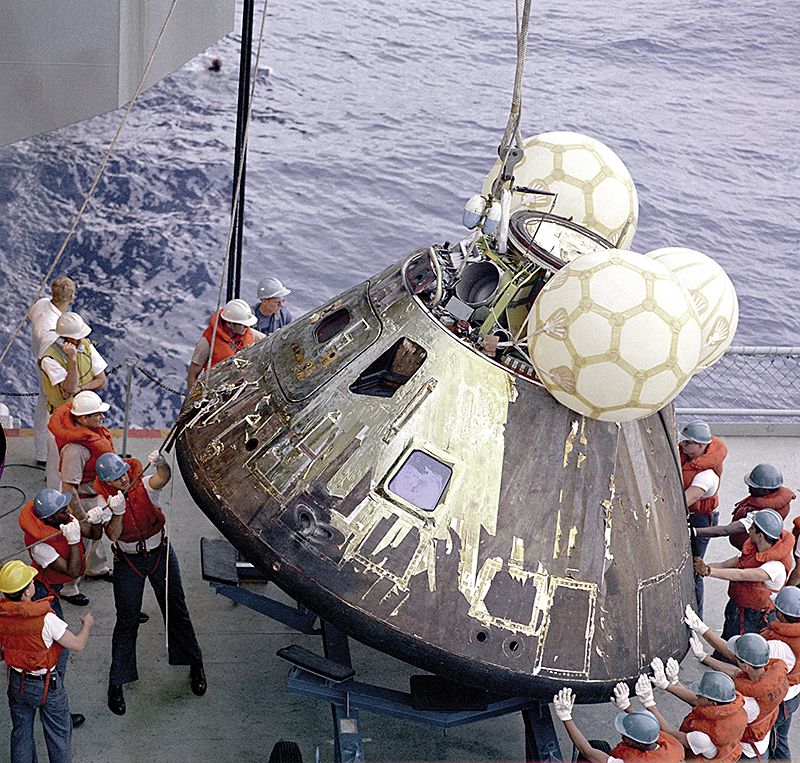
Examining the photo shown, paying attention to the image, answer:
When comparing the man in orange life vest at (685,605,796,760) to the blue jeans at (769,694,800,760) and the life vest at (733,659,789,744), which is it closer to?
the life vest at (733,659,789,744)

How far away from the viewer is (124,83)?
11.1 m

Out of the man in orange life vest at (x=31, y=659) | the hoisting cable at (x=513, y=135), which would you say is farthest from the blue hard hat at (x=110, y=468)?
the hoisting cable at (x=513, y=135)

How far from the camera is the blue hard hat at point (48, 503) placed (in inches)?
183

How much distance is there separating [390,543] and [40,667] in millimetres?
1709

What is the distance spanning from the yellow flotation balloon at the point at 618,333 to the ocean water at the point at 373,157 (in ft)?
29.9

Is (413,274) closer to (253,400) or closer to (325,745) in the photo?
(253,400)

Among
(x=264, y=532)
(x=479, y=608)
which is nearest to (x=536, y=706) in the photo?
(x=479, y=608)

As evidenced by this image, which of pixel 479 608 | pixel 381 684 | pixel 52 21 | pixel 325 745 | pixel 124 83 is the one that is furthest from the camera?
pixel 124 83

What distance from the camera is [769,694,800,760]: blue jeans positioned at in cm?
496

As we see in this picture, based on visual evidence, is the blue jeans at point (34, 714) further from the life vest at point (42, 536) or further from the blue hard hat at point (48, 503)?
the blue hard hat at point (48, 503)

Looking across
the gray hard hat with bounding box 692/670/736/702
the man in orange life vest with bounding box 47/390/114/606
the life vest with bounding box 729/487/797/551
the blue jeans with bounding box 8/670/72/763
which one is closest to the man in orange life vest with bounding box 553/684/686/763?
the gray hard hat with bounding box 692/670/736/702

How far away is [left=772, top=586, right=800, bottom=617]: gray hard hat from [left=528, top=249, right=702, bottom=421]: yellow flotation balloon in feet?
4.36

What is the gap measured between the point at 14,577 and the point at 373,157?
17.4 metres

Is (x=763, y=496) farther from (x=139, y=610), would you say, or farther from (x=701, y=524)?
(x=139, y=610)
